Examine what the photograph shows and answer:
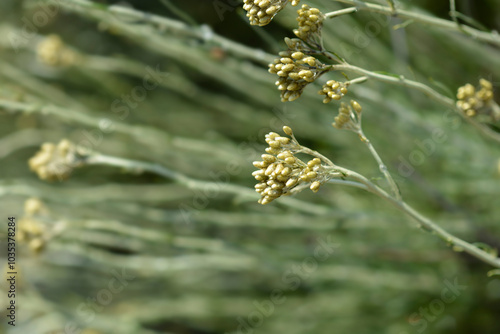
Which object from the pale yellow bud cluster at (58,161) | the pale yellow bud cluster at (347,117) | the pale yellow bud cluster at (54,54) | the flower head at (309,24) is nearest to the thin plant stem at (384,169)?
the pale yellow bud cluster at (347,117)

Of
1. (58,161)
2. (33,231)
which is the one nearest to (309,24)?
(58,161)

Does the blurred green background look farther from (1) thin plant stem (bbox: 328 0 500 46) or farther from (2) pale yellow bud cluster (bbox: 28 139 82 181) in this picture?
(1) thin plant stem (bbox: 328 0 500 46)

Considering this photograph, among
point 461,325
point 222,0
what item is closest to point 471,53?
point 222,0

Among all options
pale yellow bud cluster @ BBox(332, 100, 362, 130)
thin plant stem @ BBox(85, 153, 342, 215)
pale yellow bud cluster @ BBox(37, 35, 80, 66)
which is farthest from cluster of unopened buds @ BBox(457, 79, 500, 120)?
pale yellow bud cluster @ BBox(37, 35, 80, 66)

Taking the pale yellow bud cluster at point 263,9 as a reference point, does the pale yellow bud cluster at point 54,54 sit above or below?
below

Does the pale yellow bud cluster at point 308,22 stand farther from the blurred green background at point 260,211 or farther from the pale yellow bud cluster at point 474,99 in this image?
the blurred green background at point 260,211

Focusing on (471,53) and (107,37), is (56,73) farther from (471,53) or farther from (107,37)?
(471,53)
